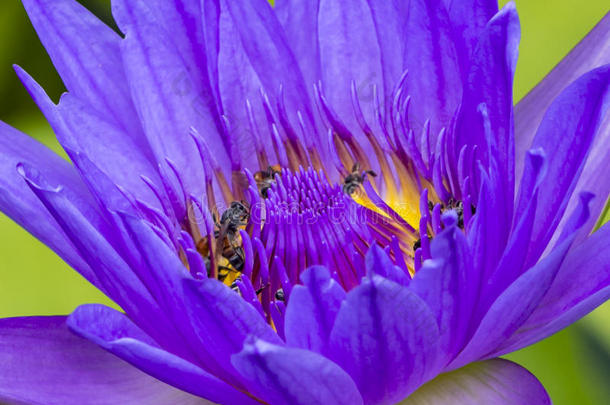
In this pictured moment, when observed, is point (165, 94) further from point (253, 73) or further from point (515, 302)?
point (515, 302)

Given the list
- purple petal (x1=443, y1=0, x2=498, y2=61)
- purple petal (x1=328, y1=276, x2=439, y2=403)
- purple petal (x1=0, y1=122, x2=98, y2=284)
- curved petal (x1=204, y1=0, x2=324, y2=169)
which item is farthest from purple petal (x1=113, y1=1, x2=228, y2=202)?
purple petal (x1=328, y1=276, x2=439, y2=403)

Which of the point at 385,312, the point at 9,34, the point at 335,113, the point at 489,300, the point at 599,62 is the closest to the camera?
the point at 385,312

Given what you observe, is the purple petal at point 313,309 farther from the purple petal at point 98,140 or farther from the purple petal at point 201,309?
the purple petal at point 98,140

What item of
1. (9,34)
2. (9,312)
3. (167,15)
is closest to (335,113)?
(167,15)

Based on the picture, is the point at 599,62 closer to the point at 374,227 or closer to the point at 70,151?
the point at 374,227

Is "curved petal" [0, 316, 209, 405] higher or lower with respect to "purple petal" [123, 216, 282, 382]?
lower

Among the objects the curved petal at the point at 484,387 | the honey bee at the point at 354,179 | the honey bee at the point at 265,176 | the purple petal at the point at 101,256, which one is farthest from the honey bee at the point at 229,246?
the curved petal at the point at 484,387

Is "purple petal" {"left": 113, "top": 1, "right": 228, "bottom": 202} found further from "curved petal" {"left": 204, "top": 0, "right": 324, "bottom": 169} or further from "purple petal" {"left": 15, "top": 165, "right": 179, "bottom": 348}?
"purple petal" {"left": 15, "top": 165, "right": 179, "bottom": 348}
